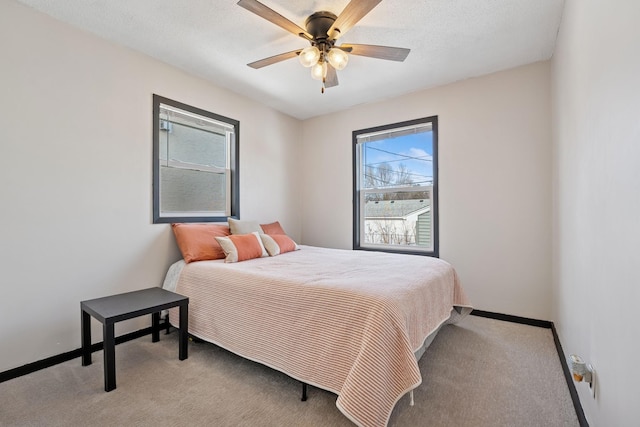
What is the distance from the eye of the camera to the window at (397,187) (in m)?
3.51

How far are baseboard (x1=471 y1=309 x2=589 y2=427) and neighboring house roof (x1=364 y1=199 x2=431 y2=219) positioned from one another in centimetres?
133

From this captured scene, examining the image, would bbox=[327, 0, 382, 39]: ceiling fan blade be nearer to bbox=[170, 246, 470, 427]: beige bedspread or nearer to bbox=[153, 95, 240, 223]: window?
bbox=[170, 246, 470, 427]: beige bedspread

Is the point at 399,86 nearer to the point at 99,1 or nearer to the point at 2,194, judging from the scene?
the point at 99,1

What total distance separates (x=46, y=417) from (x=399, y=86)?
13.2ft

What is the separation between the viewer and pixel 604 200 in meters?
1.22

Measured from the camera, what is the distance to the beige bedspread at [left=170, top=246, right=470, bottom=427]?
4.62ft

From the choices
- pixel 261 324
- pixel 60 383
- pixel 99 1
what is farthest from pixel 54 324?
pixel 99 1

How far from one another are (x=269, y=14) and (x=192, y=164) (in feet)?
6.34

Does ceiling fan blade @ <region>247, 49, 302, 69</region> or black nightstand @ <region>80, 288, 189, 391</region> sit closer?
black nightstand @ <region>80, 288, 189, 391</region>

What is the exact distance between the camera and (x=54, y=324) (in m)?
2.16

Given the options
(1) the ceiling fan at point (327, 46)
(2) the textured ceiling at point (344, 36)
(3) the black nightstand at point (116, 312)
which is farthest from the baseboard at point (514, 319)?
(3) the black nightstand at point (116, 312)

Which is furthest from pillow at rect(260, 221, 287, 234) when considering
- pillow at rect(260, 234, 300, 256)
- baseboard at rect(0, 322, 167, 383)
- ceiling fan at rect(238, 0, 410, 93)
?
ceiling fan at rect(238, 0, 410, 93)

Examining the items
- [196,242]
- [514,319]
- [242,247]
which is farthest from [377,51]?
[514,319]

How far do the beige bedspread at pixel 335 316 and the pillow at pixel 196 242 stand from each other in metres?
0.15
